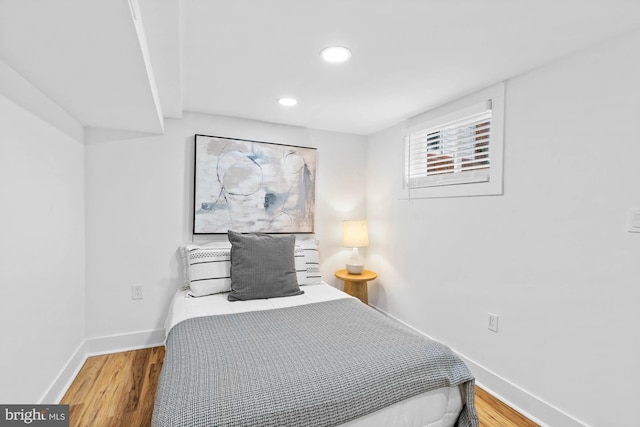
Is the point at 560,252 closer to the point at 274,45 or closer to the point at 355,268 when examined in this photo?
the point at 355,268

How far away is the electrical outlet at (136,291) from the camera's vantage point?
107 inches

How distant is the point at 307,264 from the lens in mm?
2910

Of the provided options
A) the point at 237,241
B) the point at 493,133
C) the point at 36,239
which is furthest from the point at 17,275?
the point at 493,133

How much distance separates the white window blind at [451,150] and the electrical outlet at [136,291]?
102 inches

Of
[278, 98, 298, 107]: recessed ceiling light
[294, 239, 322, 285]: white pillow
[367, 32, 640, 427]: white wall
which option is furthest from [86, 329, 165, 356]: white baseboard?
[367, 32, 640, 427]: white wall

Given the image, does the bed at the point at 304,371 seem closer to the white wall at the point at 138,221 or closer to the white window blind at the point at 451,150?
the white wall at the point at 138,221

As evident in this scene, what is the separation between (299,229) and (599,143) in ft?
7.91

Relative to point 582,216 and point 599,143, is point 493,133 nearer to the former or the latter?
point 599,143

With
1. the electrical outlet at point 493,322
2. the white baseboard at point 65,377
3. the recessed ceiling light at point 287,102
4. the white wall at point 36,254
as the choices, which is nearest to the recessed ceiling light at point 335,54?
the recessed ceiling light at point 287,102

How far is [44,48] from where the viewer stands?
4.08ft

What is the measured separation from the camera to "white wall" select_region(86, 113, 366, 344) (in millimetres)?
2598

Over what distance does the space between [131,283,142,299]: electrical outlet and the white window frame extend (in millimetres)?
2554

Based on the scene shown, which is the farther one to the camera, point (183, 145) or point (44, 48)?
point (183, 145)

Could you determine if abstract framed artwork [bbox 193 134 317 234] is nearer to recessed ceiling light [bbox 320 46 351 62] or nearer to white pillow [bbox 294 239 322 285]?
white pillow [bbox 294 239 322 285]
